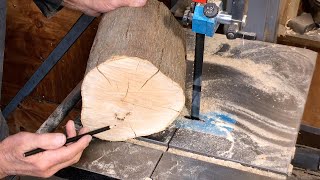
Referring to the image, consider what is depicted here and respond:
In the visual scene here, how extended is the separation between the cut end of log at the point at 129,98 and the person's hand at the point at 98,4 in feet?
0.89

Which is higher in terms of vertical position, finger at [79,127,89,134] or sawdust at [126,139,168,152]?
finger at [79,127,89,134]

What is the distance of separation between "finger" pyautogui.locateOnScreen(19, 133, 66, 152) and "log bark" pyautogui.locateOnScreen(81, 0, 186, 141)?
0.53ft

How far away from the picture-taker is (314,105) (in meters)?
2.32

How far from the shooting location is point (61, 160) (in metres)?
1.18

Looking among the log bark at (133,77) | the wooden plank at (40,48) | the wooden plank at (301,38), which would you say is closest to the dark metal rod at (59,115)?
the log bark at (133,77)

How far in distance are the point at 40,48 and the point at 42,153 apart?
4.21ft

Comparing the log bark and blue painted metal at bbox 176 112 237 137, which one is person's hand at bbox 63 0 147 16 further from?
blue painted metal at bbox 176 112 237 137

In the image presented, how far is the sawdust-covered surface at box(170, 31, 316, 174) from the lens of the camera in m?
1.30

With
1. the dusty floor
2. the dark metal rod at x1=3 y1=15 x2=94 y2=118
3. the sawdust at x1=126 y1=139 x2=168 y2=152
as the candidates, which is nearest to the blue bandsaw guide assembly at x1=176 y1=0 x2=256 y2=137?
the sawdust at x1=126 y1=139 x2=168 y2=152

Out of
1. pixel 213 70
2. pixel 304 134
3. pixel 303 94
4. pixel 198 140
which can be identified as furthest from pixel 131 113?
pixel 304 134

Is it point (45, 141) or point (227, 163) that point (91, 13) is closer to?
point (45, 141)

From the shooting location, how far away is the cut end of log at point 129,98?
1229 mm

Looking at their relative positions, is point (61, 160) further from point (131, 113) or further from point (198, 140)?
point (198, 140)

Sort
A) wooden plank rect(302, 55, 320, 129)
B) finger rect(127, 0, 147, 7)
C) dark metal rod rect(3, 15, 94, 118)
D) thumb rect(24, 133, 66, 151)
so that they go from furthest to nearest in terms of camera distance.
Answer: wooden plank rect(302, 55, 320, 129), dark metal rod rect(3, 15, 94, 118), finger rect(127, 0, 147, 7), thumb rect(24, 133, 66, 151)
